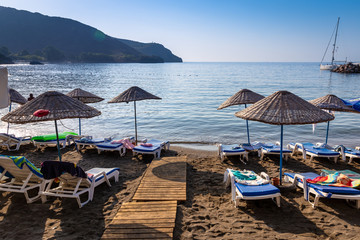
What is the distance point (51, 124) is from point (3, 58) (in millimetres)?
139036

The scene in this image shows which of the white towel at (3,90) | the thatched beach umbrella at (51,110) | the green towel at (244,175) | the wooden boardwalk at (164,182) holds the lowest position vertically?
the wooden boardwalk at (164,182)

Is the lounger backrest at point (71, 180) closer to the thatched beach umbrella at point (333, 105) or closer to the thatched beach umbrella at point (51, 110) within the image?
the thatched beach umbrella at point (51, 110)

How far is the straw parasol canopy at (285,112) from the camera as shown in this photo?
5.42 m

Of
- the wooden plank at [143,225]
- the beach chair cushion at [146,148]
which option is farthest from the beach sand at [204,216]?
the beach chair cushion at [146,148]

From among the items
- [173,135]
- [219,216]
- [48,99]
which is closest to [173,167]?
[219,216]

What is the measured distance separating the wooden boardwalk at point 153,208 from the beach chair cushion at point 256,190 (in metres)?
1.32

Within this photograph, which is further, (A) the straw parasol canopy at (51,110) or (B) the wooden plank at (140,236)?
(A) the straw parasol canopy at (51,110)

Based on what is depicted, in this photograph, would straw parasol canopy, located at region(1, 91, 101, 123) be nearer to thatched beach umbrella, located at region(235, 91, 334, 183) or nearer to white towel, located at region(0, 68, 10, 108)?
white towel, located at region(0, 68, 10, 108)

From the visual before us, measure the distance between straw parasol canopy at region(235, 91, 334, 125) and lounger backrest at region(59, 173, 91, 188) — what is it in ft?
13.6

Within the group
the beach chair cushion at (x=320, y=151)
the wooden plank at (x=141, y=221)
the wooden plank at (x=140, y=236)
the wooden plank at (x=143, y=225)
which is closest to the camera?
the wooden plank at (x=140, y=236)

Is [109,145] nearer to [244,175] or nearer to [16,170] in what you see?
[16,170]

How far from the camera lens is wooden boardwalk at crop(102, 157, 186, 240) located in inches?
166

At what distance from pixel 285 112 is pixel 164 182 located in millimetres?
3468

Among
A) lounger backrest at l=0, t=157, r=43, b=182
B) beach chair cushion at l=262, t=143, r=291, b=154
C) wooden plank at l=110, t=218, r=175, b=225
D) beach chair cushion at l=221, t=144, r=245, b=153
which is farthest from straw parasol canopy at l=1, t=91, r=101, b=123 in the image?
beach chair cushion at l=262, t=143, r=291, b=154
